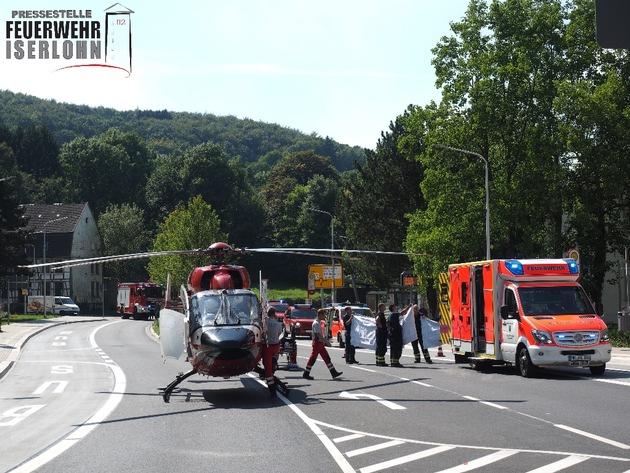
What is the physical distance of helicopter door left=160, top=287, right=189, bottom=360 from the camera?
20891 millimetres

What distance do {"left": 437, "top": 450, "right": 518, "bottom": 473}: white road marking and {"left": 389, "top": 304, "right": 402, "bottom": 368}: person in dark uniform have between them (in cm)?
1734

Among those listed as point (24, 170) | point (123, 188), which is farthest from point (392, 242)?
point (24, 170)

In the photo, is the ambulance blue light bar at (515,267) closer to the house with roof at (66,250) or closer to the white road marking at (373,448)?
the white road marking at (373,448)

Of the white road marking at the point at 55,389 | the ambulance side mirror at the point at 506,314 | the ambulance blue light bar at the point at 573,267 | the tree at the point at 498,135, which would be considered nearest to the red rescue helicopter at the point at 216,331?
the white road marking at the point at 55,389

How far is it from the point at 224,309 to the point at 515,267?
8.51m

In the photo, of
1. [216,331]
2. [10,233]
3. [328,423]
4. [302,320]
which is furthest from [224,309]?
[10,233]

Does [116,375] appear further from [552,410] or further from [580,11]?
[580,11]

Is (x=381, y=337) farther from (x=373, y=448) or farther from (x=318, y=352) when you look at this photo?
(x=373, y=448)

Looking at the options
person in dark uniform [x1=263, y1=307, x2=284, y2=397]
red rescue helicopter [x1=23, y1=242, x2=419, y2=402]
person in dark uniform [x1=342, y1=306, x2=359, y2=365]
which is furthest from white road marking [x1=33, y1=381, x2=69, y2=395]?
person in dark uniform [x1=342, y1=306, x2=359, y2=365]

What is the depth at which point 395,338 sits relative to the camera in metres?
29.5

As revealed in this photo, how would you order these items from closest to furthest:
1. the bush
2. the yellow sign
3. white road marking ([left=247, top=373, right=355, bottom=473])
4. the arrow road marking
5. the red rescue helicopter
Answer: white road marking ([left=247, top=373, right=355, bottom=473]), the arrow road marking, the red rescue helicopter, the bush, the yellow sign

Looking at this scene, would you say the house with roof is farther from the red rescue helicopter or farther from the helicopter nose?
the helicopter nose

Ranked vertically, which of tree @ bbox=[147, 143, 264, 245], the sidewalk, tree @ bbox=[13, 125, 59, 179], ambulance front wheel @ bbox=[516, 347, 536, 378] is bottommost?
the sidewalk

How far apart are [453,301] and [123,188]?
4276 inches
